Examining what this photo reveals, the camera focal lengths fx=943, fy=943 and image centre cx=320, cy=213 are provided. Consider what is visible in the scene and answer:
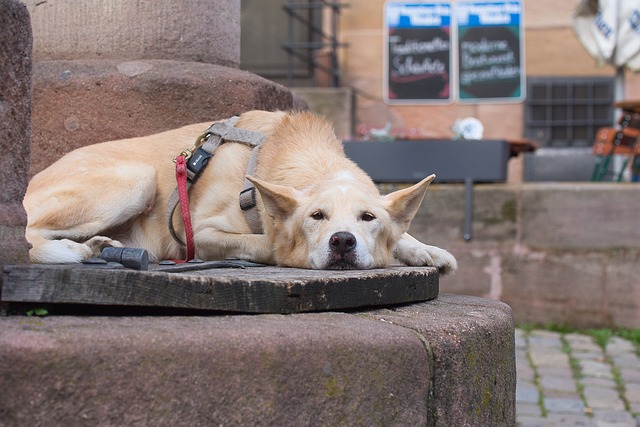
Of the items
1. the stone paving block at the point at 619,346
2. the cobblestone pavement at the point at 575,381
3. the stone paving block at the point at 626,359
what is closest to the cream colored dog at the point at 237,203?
the cobblestone pavement at the point at 575,381

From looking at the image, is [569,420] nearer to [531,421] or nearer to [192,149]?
[531,421]

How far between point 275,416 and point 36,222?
189 centimetres

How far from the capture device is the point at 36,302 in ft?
7.26

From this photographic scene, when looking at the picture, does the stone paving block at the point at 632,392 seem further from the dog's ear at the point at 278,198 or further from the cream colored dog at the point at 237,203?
the dog's ear at the point at 278,198

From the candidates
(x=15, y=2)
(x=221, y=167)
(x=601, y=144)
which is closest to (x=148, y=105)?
(x=221, y=167)

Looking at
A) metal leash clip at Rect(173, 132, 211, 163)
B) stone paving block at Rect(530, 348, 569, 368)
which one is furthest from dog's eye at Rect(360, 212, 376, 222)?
stone paving block at Rect(530, 348, 569, 368)

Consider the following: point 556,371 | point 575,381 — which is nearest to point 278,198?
point 575,381

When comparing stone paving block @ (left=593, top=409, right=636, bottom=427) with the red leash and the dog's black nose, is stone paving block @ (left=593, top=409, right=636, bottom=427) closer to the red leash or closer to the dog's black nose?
the dog's black nose

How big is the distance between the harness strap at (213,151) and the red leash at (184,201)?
0.17 feet

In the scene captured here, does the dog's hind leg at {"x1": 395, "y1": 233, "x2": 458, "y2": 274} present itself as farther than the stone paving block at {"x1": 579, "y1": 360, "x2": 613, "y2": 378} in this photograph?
No

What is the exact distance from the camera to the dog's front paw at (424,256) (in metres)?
3.67

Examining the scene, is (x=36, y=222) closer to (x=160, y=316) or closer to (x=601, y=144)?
(x=160, y=316)

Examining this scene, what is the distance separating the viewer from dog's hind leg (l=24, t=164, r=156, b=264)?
3641mm

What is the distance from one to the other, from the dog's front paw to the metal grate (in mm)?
7605
